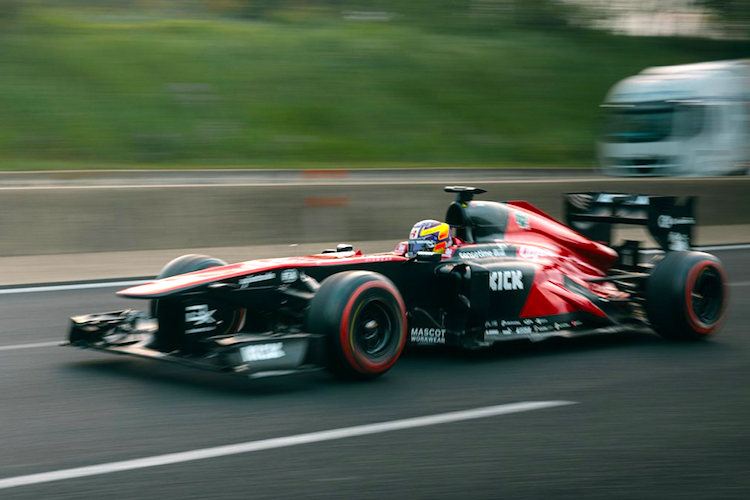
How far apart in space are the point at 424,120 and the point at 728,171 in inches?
523

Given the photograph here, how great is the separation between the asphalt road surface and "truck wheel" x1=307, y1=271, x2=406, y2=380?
18 centimetres

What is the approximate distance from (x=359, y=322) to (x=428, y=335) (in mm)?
978

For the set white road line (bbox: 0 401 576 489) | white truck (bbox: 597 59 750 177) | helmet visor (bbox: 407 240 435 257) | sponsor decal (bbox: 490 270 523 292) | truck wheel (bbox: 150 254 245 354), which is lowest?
white road line (bbox: 0 401 576 489)

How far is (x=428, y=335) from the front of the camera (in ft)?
24.0

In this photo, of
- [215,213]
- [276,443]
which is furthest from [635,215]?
[215,213]

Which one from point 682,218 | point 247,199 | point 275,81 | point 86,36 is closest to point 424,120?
point 275,81

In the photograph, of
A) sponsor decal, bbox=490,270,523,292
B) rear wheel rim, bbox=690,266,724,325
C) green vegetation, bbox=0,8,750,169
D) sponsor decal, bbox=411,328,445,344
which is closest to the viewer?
sponsor decal, bbox=411,328,445,344

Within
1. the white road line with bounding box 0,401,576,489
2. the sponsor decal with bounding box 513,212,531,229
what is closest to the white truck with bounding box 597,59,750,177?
the sponsor decal with bounding box 513,212,531,229

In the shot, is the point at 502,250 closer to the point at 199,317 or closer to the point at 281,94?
the point at 199,317

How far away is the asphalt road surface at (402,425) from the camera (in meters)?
4.61

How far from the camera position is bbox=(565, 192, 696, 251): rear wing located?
29.4 feet

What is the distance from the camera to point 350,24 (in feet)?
147

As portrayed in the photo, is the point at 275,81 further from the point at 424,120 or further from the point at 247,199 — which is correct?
the point at 247,199

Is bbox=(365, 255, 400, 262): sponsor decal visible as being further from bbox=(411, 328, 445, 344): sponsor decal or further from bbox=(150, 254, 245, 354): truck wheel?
bbox=(150, 254, 245, 354): truck wheel
